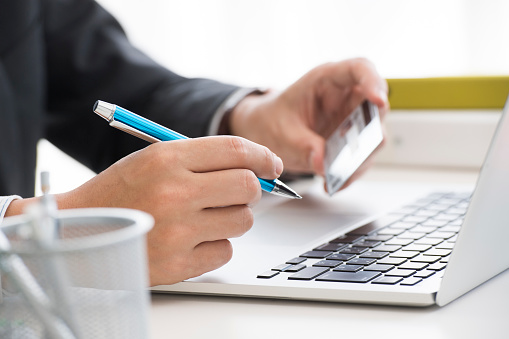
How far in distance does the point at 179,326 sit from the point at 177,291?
0.07 meters

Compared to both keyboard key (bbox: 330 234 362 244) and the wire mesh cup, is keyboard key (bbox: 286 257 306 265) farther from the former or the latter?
the wire mesh cup

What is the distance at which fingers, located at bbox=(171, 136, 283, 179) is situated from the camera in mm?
550

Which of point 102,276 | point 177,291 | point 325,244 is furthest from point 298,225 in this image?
point 102,276

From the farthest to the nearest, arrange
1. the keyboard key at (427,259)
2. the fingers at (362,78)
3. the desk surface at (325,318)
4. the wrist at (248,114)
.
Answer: the wrist at (248,114)
the fingers at (362,78)
the keyboard key at (427,259)
the desk surface at (325,318)

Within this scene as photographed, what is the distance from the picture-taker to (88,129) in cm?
120

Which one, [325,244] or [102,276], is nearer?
[102,276]

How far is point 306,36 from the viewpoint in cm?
194

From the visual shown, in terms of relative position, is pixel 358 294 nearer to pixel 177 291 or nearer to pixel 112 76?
pixel 177 291

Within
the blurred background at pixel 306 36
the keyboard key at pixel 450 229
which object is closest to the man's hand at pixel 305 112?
the keyboard key at pixel 450 229

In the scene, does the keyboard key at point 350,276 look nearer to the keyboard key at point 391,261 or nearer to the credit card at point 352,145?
the keyboard key at point 391,261

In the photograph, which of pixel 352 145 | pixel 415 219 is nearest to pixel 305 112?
pixel 352 145

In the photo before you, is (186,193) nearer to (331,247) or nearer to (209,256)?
(209,256)

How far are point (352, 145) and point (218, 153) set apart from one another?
31 cm

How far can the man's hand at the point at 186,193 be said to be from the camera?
0.55 metres
